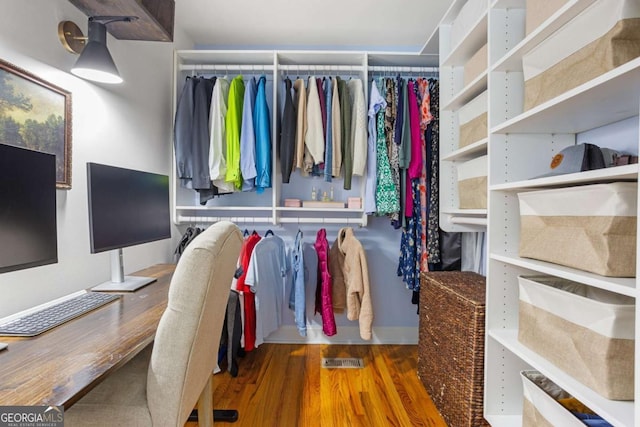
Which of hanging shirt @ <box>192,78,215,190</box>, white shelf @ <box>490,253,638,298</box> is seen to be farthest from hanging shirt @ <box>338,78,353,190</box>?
white shelf @ <box>490,253,638,298</box>

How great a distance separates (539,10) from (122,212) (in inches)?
73.8

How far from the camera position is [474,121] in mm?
1793

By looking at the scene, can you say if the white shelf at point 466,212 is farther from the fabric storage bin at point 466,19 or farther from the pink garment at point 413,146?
the fabric storage bin at point 466,19

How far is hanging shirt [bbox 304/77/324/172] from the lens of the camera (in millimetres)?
2404

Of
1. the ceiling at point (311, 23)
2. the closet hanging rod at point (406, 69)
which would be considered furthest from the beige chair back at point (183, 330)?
the closet hanging rod at point (406, 69)

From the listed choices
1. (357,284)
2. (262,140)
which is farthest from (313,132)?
(357,284)

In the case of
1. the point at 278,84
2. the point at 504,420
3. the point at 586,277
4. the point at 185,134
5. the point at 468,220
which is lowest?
the point at 504,420

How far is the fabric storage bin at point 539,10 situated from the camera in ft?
3.79

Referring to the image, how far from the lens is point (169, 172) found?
252 centimetres

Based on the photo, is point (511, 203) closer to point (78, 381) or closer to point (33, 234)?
point (78, 381)

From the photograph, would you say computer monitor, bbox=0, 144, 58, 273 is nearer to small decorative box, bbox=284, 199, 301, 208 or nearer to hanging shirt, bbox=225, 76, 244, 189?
hanging shirt, bbox=225, 76, 244, 189

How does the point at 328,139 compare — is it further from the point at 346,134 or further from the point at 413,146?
the point at 413,146

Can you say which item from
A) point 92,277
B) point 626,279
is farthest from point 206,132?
point 626,279

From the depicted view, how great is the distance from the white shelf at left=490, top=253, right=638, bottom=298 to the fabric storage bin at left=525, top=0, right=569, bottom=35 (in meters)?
0.86
